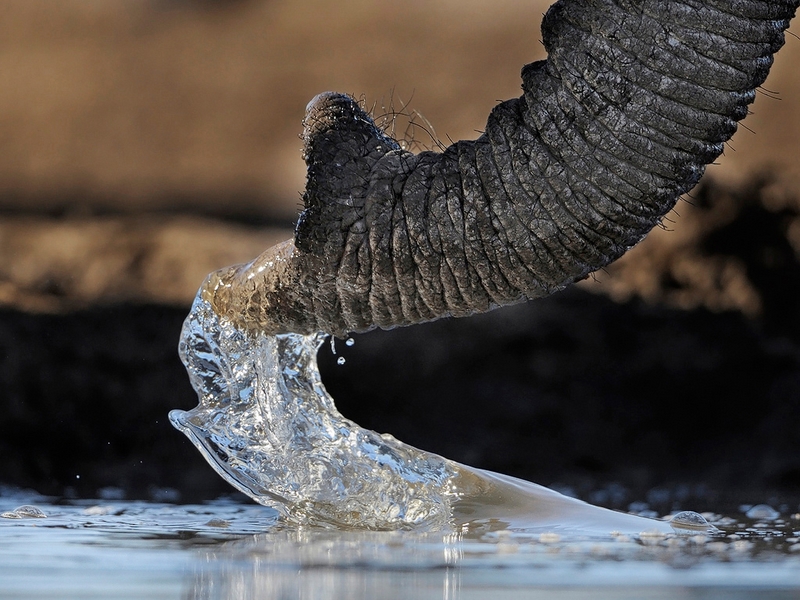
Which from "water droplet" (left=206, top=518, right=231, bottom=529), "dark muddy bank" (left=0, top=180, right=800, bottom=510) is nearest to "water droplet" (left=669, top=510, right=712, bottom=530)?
"water droplet" (left=206, top=518, right=231, bottom=529)

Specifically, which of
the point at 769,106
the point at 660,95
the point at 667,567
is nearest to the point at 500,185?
the point at 660,95

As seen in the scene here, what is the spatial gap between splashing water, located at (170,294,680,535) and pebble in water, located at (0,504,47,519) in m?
0.33

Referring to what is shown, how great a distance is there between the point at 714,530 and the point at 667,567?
1.99ft

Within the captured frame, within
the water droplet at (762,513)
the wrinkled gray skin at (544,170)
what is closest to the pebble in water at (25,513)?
the wrinkled gray skin at (544,170)

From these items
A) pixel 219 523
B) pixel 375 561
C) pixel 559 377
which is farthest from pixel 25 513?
pixel 559 377

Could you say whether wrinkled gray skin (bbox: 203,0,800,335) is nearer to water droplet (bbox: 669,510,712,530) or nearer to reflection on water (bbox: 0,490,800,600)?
Answer: reflection on water (bbox: 0,490,800,600)

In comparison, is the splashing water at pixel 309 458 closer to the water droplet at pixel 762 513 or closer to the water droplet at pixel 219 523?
the water droplet at pixel 219 523

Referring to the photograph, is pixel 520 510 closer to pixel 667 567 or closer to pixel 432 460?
pixel 432 460

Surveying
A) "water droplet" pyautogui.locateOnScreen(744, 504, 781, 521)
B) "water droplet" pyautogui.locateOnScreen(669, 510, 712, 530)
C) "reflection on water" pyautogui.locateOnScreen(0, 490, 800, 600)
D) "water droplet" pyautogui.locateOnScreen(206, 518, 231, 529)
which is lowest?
"reflection on water" pyautogui.locateOnScreen(0, 490, 800, 600)

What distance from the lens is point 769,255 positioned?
14.4 feet

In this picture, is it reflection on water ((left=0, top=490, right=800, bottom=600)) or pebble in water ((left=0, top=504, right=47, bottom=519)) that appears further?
pebble in water ((left=0, top=504, right=47, bottom=519))

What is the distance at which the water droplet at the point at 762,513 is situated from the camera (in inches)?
101

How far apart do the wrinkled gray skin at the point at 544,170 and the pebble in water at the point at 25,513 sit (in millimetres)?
798

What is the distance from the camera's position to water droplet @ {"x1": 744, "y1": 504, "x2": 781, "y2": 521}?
101 inches
